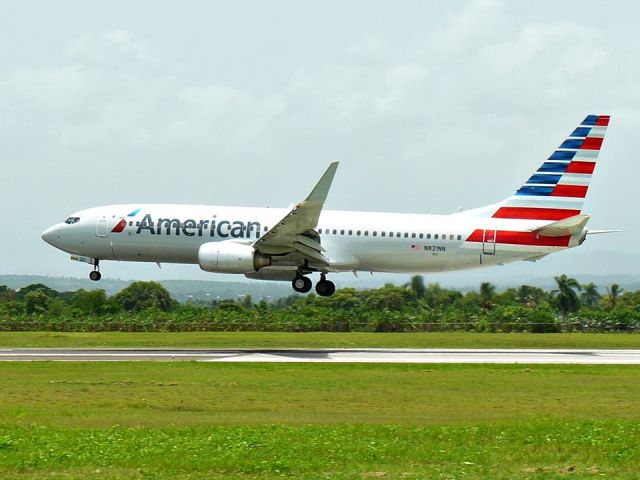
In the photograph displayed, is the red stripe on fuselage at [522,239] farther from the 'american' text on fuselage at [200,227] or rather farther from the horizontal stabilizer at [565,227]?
the 'american' text on fuselage at [200,227]

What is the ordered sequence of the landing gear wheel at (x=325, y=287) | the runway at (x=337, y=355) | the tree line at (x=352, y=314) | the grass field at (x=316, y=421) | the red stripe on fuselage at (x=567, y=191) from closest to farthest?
the grass field at (x=316, y=421) → the runway at (x=337, y=355) → the red stripe on fuselage at (x=567, y=191) → the landing gear wheel at (x=325, y=287) → the tree line at (x=352, y=314)

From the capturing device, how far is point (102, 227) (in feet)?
180

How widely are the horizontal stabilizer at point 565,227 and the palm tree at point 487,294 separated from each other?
2395cm

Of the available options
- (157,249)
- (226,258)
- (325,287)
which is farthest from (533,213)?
(157,249)

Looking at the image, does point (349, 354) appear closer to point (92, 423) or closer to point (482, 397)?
point (482, 397)

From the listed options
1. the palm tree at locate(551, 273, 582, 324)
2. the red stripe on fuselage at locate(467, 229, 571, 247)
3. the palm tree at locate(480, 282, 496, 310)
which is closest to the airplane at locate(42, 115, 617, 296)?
the red stripe on fuselage at locate(467, 229, 571, 247)

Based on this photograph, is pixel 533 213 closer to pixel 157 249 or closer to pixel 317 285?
pixel 317 285

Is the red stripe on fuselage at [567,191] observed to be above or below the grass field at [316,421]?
above

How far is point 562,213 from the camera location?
175 ft

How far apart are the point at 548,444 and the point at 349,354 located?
21.8 meters

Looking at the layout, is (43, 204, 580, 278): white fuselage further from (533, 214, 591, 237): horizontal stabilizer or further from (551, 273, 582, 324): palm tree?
(551, 273, 582, 324): palm tree

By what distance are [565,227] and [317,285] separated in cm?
1353

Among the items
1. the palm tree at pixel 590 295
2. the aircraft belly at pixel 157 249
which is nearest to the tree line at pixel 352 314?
the aircraft belly at pixel 157 249

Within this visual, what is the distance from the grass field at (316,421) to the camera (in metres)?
17.7
